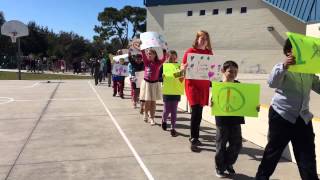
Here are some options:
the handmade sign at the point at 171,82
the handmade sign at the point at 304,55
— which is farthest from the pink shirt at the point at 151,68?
the handmade sign at the point at 304,55

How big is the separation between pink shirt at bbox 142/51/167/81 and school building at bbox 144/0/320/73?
2873 cm

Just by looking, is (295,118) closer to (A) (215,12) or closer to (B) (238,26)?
(B) (238,26)

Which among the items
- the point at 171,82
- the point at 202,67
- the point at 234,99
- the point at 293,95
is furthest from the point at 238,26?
the point at 293,95

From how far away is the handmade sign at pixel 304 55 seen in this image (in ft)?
15.1

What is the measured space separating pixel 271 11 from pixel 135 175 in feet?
124

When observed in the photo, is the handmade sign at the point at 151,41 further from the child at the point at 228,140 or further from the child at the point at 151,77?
the child at the point at 228,140

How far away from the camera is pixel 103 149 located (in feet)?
24.5

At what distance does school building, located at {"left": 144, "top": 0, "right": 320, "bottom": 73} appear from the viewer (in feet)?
135

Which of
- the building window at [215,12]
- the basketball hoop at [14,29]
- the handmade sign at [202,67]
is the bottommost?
the handmade sign at [202,67]

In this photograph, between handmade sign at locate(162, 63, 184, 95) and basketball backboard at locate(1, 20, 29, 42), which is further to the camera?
basketball backboard at locate(1, 20, 29, 42)

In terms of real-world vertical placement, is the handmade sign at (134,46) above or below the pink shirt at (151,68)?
above

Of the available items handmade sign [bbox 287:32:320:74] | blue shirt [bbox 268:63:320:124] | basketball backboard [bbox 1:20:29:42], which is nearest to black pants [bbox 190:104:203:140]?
blue shirt [bbox 268:63:320:124]

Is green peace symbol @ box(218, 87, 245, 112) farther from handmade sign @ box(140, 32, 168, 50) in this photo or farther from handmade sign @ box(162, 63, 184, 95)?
handmade sign @ box(140, 32, 168, 50)

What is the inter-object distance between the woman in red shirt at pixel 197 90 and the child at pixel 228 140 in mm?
1164
